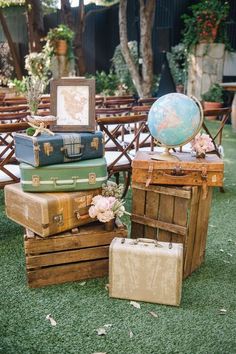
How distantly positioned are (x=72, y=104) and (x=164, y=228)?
0.98m

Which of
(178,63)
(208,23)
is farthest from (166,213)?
(178,63)

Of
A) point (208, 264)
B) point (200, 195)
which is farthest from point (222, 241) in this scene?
point (200, 195)

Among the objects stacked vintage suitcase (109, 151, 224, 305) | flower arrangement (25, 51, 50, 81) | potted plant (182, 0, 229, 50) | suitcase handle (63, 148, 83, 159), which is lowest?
stacked vintage suitcase (109, 151, 224, 305)

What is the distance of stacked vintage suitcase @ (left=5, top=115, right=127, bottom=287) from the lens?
2.23m

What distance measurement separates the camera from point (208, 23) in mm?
9141

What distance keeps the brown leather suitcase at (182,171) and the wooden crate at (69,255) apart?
377 millimetres

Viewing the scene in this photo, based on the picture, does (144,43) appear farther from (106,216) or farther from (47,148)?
(106,216)

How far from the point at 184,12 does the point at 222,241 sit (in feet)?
31.9

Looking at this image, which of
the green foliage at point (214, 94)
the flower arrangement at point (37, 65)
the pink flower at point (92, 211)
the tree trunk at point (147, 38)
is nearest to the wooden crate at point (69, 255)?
the pink flower at point (92, 211)

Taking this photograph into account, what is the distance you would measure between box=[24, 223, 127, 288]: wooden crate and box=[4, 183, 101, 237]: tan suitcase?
0.19 ft

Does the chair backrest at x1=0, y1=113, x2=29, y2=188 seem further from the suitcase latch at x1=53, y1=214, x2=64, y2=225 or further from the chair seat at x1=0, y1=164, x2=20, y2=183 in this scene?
the suitcase latch at x1=53, y1=214, x2=64, y2=225

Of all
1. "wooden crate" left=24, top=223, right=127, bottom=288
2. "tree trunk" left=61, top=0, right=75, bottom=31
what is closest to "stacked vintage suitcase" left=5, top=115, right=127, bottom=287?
"wooden crate" left=24, top=223, right=127, bottom=288

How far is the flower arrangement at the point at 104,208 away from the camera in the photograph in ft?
7.36

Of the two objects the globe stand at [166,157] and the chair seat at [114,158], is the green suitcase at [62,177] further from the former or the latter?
the chair seat at [114,158]
